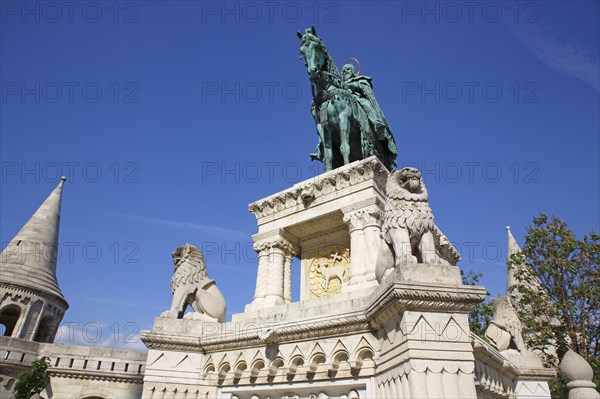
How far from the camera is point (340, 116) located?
43.6ft

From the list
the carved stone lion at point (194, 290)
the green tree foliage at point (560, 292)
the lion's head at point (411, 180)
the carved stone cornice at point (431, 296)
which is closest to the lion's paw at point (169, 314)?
the carved stone lion at point (194, 290)

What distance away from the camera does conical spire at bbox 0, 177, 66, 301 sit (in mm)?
33031

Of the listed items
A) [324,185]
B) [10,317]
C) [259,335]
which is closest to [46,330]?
[10,317]

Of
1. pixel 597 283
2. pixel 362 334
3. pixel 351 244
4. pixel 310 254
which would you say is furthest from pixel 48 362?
pixel 597 283

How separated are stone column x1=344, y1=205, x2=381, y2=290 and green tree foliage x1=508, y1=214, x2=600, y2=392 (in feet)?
33.3

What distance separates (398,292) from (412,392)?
→ 1053 millimetres

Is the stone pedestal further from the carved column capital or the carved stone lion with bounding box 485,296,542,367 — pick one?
the carved stone lion with bounding box 485,296,542,367

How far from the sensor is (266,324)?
7.00 metres

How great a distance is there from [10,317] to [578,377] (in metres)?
37.3

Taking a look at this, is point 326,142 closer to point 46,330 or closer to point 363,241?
point 363,241

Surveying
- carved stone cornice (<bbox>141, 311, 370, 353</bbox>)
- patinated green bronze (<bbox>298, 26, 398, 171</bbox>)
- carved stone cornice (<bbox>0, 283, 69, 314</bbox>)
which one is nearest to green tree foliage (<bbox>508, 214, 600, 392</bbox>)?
patinated green bronze (<bbox>298, 26, 398, 171</bbox>)

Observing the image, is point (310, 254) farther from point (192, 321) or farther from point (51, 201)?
point (51, 201)

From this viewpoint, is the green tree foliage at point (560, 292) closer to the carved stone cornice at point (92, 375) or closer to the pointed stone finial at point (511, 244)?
the pointed stone finial at point (511, 244)

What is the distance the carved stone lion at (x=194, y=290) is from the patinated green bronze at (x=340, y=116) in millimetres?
5772
